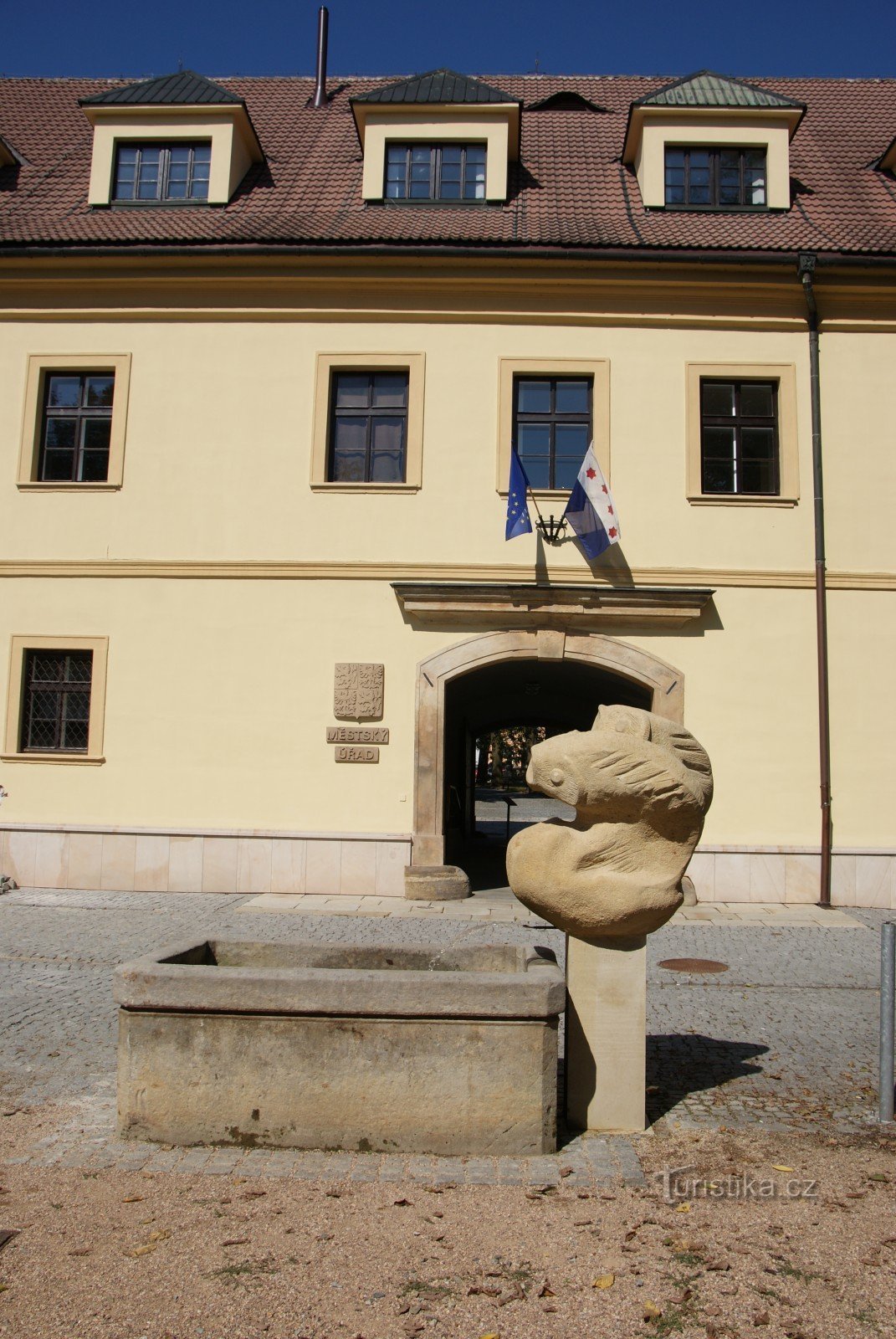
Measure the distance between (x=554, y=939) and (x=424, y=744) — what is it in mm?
3254

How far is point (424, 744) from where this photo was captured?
11.4 metres

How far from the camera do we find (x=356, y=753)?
450 inches

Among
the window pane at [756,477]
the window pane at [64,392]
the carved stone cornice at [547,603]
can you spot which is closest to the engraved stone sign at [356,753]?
the carved stone cornice at [547,603]

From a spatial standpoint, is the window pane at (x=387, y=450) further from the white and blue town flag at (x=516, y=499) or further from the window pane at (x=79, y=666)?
the window pane at (x=79, y=666)

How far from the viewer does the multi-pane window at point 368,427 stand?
12031mm

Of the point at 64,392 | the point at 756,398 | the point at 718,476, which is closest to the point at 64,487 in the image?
the point at 64,392

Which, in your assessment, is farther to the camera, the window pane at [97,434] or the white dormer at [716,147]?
the white dormer at [716,147]

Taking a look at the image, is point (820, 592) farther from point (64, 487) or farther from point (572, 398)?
point (64, 487)

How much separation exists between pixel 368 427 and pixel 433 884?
5.43 m

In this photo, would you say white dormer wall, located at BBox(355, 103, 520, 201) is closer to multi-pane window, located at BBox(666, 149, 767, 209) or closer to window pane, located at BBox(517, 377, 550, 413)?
multi-pane window, located at BBox(666, 149, 767, 209)

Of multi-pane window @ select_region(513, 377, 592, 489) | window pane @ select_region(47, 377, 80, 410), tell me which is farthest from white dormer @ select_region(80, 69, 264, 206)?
multi-pane window @ select_region(513, 377, 592, 489)

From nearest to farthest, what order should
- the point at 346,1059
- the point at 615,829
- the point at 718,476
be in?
the point at 346,1059
the point at 615,829
the point at 718,476

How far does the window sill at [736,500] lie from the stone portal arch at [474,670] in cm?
190

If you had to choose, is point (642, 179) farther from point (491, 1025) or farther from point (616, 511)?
point (491, 1025)
